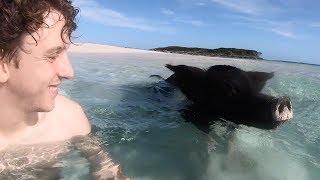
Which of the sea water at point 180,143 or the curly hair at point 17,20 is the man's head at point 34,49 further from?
the sea water at point 180,143

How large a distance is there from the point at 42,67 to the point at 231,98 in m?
2.95

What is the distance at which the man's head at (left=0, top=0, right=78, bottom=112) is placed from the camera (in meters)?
2.56

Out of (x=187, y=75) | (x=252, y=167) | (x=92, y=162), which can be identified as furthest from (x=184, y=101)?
(x=92, y=162)

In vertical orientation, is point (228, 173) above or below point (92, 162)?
below

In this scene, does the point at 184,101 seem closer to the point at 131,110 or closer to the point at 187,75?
the point at 187,75

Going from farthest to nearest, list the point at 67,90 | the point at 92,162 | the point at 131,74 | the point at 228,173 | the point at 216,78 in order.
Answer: the point at 131,74 → the point at 67,90 → the point at 216,78 → the point at 228,173 → the point at 92,162

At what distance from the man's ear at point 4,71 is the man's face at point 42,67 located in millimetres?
24

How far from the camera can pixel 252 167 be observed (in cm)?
429

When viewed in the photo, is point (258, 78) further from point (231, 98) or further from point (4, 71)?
point (4, 71)

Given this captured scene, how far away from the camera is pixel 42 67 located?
8.77 ft

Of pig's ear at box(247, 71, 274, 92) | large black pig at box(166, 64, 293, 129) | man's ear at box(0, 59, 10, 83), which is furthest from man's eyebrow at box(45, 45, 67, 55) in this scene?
pig's ear at box(247, 71, 274, 92)

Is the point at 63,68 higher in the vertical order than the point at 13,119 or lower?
higher

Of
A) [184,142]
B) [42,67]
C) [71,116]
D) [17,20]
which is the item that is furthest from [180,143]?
[17,20]

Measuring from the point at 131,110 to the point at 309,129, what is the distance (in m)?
2.58
